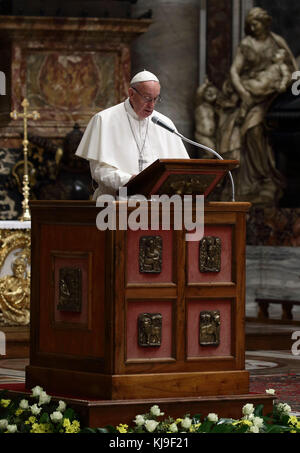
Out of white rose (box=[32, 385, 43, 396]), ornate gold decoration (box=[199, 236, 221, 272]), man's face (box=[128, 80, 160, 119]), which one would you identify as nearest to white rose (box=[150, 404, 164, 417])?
white rose (box=[32, 385, 43, 396])

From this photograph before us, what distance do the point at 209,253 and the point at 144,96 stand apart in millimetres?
1003

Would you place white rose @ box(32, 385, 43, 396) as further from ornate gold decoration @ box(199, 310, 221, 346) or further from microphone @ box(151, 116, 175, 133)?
microphone @ box(151, 116, 175, 133)

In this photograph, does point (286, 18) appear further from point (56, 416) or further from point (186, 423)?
point (56, 416)

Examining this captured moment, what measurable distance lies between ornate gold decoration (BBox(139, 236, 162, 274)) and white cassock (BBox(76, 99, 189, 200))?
1.86 feet

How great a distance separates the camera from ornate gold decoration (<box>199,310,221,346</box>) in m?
6.34

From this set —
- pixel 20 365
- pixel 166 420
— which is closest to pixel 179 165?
pixel 166 420

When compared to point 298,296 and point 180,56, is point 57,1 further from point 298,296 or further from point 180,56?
point 298,296

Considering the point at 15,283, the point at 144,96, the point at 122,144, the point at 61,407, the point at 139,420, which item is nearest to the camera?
the point at 139,420

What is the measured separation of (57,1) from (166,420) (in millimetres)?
8117

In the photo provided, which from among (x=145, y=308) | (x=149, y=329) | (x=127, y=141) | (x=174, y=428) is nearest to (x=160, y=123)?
(x=127, y=141)

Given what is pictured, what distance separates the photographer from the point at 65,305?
20.9 feet

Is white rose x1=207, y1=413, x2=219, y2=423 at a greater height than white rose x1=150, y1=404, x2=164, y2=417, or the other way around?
white rose x1=150, y1=404, x2=164, y2=417

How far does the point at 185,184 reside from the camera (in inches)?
245

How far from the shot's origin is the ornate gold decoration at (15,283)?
1048 centimetres
